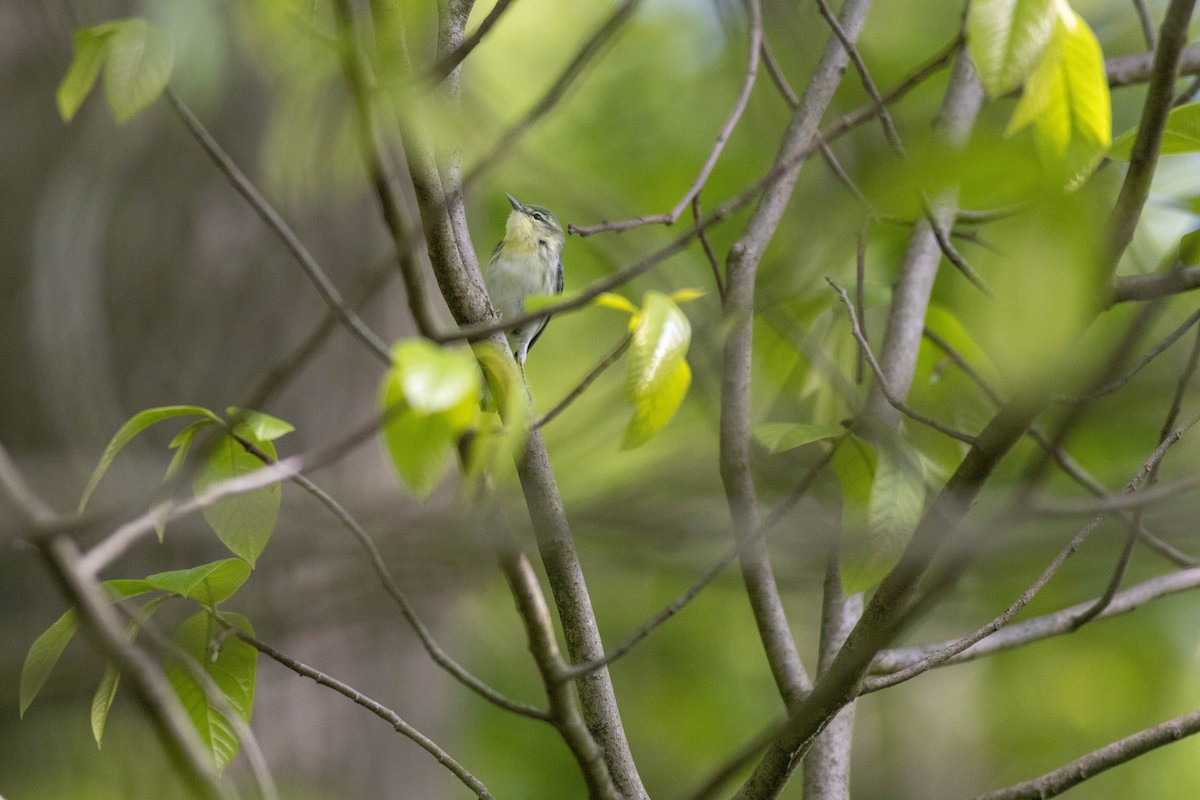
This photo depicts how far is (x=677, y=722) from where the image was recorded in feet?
21.9

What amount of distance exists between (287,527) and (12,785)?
1.95m

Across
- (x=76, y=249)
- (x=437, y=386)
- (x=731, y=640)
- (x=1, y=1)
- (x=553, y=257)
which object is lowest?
(x=731, y=640)

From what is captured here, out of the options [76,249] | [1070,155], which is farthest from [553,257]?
[1070,155]

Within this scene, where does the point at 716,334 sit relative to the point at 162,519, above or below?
above

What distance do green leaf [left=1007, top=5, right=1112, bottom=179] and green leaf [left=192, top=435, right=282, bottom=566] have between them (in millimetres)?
1189

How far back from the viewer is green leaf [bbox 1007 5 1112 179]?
1140 millimetres

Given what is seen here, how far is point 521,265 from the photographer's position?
4.21 m

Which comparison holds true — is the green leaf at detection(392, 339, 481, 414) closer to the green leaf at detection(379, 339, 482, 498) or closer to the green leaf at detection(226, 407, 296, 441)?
the green leaf at detection(379, 339, 482, 498)

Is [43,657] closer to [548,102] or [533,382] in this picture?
[548,102]

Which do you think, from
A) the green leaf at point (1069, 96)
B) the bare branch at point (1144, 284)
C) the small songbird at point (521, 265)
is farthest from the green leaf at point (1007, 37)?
the small songbird at point (521, 265)

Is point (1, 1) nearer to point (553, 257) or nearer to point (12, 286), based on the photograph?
point (12, 286)

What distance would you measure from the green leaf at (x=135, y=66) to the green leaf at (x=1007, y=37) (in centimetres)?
114

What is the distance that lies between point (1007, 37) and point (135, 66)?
4.01 feet

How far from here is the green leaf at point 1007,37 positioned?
3.84 ft
